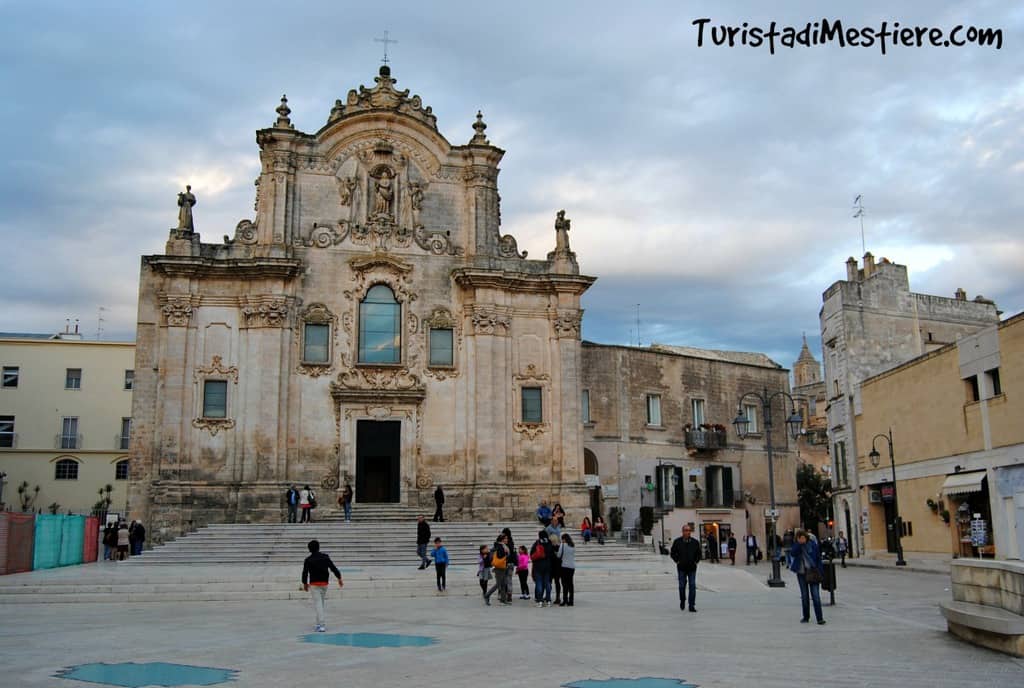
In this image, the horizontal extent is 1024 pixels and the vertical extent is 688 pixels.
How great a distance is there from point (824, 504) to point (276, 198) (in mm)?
53187

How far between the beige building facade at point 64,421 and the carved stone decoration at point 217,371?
19.2m

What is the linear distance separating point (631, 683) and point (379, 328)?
26.5 metres

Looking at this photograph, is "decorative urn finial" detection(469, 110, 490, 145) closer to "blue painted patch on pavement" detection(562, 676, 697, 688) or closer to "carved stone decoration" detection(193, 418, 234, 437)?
"carved stone decoration" detection(193, 418, 234, 437)

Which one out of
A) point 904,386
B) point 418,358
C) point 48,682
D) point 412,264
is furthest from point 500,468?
point 48,682

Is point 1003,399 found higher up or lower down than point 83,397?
lower down

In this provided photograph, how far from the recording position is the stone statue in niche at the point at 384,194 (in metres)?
36.3

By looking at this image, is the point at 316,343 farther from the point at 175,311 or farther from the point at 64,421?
the point at 64,421

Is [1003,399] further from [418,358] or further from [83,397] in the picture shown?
[83,397]

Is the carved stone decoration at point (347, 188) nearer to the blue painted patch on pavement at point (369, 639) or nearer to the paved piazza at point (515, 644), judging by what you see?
the paved piazza at point (515, 644)

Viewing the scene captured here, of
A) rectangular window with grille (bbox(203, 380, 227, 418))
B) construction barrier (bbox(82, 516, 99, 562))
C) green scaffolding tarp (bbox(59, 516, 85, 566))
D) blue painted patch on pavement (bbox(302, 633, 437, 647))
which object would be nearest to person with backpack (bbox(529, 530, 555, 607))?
blue painted patch on pavement (bbox(302, 633, 437, 647))

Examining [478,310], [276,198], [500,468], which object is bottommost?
[500,468]

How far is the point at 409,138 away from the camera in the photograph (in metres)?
37.2

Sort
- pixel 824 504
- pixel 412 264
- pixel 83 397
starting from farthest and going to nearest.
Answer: pixel 824 504 → pixel 83 397 → pixel 412 264

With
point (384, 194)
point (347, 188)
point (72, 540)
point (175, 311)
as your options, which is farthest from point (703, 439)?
point (72, 540)
